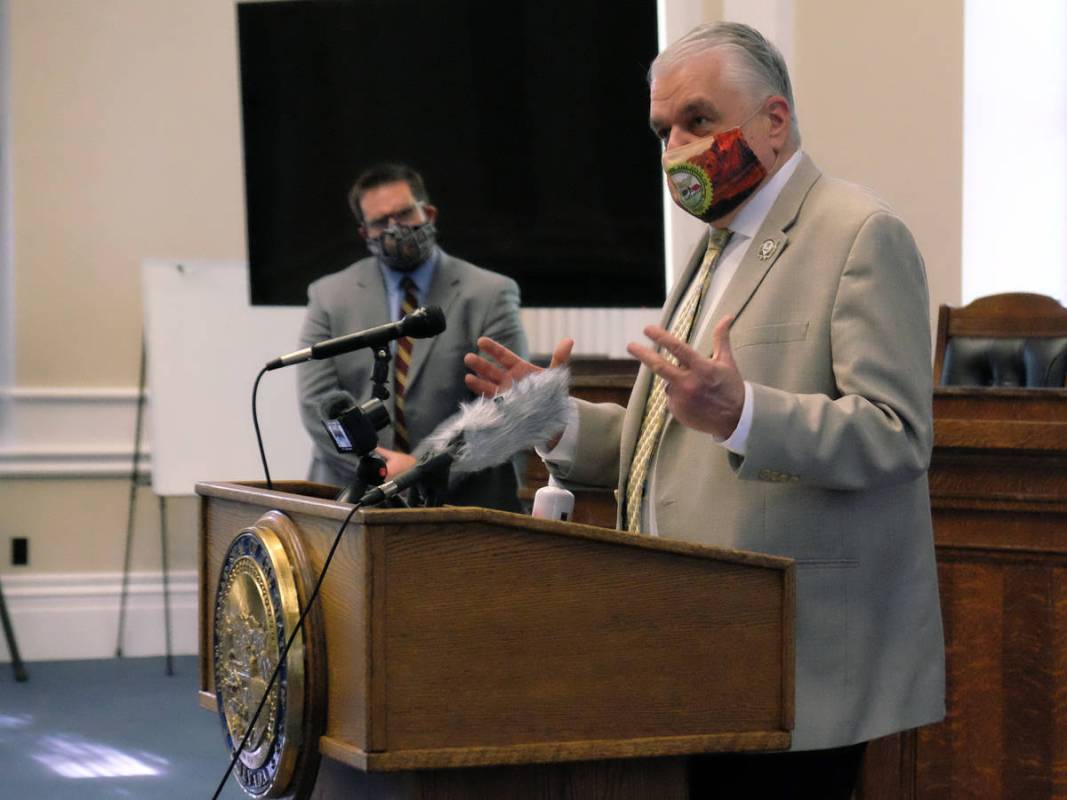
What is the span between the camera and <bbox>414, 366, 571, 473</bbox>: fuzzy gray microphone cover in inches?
65.2

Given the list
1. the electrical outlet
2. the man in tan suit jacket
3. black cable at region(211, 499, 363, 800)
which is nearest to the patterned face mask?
the man in tan suit jacket

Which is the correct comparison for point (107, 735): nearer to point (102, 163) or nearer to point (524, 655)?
point (102, 163)

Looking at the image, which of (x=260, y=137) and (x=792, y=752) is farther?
(x=260, y=137)

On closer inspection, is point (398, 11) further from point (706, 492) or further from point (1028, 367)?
point (706, 492)

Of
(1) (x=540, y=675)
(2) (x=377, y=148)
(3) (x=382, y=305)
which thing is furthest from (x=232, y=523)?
(2) (x=377, y=148)

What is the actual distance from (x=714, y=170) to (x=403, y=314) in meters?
2.35

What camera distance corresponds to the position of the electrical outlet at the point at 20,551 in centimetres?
657

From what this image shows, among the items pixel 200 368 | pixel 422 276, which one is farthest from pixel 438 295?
pixel 200 368

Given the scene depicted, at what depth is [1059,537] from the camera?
2.87m

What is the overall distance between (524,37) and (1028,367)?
5.91 ft

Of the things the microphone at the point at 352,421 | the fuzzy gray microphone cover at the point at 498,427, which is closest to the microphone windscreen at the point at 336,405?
the microphone at the point at 352,421

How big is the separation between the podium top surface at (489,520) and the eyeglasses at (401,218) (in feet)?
8.07

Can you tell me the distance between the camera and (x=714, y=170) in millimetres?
1975

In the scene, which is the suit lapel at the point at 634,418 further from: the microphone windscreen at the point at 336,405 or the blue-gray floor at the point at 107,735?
the blue-gray floor at the point at 107,735
